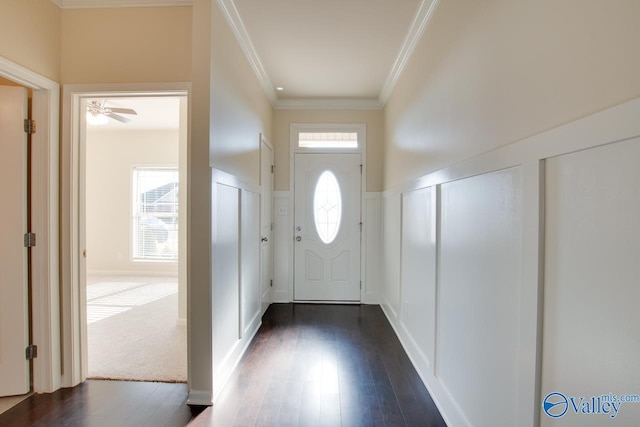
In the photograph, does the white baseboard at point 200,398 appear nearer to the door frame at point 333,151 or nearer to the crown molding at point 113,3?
the door frame at point 333,151

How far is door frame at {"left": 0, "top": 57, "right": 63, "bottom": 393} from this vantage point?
2088 millimetres

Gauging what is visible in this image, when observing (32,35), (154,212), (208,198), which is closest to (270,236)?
(208,198)

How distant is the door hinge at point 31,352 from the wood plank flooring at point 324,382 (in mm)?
1253

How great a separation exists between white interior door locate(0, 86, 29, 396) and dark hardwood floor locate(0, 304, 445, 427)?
0.29 metres

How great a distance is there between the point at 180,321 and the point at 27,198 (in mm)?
1821

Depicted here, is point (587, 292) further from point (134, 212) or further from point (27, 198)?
point (134, 212)

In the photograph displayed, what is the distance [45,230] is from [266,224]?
207 centimetres

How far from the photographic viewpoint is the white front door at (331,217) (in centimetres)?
415

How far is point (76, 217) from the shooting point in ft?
7.25

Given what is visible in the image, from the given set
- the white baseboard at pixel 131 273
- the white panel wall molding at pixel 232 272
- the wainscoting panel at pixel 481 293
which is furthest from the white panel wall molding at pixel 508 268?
the white baseboard at pixel 131 273

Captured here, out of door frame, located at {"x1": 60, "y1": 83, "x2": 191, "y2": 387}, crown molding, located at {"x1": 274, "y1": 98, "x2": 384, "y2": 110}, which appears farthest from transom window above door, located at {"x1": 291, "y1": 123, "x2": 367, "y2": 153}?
door frame, located at {"x1": 60, "y1": 83, "x2": 191, "y2": 387}

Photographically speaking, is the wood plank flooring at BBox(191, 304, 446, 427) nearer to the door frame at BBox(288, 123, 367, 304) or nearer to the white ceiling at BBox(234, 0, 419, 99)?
the door frame at BBox(288, 123, 367, 304)

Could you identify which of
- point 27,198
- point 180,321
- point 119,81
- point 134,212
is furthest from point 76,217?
point 134,212

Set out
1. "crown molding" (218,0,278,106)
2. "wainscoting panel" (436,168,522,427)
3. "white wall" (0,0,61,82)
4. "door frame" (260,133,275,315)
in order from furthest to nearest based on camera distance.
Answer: "door frame" (260,133,275,315) < "crown molding" (218,0,278,106) < "white wall" (0,0,61,82) < "wainscoting panel" (436,168,522,427)
